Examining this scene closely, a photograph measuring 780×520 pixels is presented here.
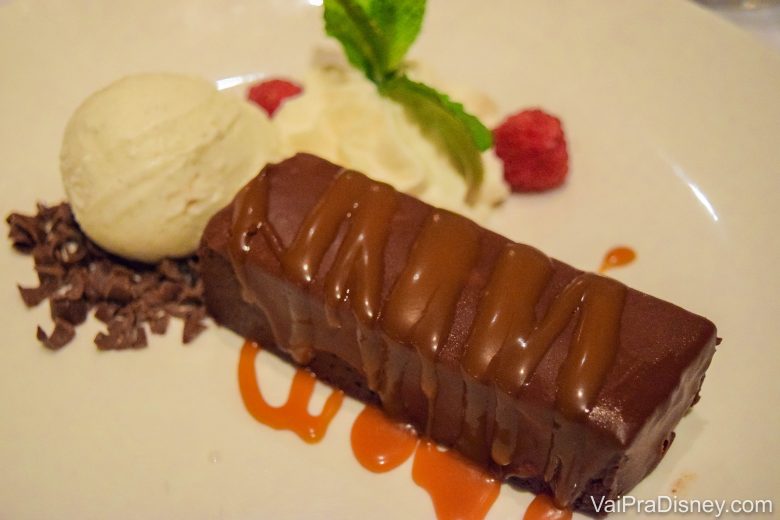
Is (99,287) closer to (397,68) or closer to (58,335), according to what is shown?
(58,335)

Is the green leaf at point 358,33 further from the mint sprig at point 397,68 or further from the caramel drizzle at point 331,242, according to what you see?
the caramel drizzle at point 331,242

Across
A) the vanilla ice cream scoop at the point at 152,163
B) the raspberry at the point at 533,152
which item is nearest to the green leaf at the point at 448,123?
the raspberry at the point at 533,152

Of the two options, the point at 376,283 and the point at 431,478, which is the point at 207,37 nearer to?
the point at 376,283

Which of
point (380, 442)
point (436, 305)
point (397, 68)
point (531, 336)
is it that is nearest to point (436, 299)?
point (436, 305)

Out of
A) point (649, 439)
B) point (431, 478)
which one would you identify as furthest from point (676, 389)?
point (431, 478)

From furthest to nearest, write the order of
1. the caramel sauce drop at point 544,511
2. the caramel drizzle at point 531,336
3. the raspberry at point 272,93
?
1. the raspberry at point 272,93
2. the caramel sauce drop at point 544,511
3. the caramel drizzle at point 531,336
